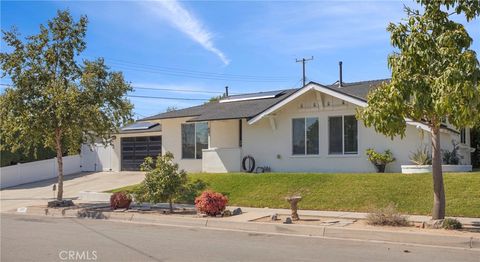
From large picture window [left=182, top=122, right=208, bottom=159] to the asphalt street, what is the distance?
44.5ft

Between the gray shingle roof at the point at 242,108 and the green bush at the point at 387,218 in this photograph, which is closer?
the green bush at the point at 387,218

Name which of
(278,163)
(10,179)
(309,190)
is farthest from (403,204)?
(10,179)

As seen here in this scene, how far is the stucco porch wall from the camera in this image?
65.1 feet

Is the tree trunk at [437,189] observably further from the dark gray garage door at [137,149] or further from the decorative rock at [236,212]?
the dark gray garage door at [137,149]

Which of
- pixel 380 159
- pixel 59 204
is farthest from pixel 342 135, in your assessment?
pixel 59 204

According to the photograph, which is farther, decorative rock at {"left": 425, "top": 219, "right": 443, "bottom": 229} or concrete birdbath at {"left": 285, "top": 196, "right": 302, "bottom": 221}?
concrete birdbath at {"left": 285, "top": 196, "right": 302, "bottom": 221}

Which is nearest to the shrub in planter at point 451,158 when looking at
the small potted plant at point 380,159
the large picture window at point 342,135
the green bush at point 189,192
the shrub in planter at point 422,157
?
the shrub in planter at point 422,157

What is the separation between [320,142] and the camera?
2156 centimetres

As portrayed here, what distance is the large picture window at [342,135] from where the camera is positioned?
20875mm

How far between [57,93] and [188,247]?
355 inches

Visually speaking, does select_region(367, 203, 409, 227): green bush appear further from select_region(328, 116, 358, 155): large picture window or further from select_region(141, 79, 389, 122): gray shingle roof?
select_region(141, 79, 389, 122): gray shingle roof

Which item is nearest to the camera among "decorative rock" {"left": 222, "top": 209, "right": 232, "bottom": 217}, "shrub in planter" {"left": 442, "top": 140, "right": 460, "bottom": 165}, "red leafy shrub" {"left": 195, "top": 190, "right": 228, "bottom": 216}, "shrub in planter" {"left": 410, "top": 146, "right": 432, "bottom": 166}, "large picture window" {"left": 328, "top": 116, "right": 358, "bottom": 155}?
"red leafy shrub" {"left": 195, "top": 190, "right": 228, "bottom": 216}

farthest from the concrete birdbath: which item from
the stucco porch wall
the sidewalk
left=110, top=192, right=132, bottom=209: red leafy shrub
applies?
the stucco porch wall

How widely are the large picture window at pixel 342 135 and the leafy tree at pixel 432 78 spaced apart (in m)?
8.79
